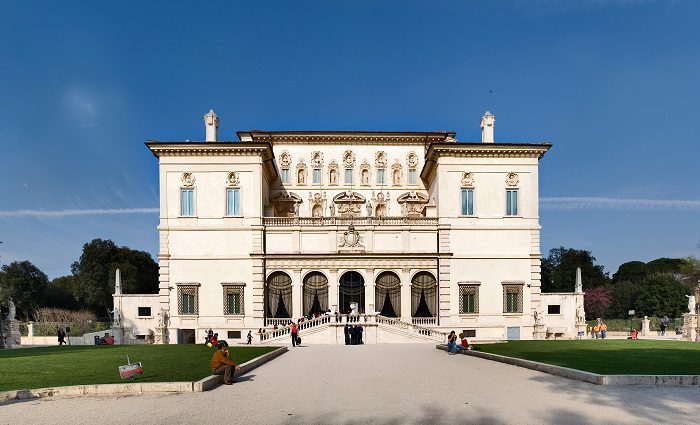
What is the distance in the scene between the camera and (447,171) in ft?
135

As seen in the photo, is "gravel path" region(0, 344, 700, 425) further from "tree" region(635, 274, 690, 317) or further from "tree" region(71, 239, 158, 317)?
"tree" region(635, 274, 690, 317)

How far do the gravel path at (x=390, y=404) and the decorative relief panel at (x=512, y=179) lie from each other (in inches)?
1108

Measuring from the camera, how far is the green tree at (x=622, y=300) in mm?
78125

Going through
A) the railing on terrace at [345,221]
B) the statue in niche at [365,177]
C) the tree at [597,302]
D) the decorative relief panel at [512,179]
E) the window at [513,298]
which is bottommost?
the tree at [597,302]

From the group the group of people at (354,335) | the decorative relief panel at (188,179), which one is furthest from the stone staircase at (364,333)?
the decorative relief panel at (188,179)

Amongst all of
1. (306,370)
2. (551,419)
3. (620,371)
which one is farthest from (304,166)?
(551,419)

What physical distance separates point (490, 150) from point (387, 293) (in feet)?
48.0

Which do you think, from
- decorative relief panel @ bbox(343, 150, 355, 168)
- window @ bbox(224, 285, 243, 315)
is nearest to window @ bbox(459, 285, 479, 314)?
decorative relief panel @ bbox(343, 150, 355, 168)

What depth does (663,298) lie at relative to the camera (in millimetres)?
70750

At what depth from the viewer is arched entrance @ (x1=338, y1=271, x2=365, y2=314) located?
1618 inches

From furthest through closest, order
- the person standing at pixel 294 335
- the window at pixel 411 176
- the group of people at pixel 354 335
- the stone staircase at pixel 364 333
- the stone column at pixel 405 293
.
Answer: the window at pixel 411 176, the stone column at pixel 405 293, the stone staircase at pixel 364 333, the group of people at pixel 354 335, the person standing at pixel 294 335

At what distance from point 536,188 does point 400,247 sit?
1236cm

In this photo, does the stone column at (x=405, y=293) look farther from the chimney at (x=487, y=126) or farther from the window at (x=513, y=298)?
the chimney at (x=487, y=126)

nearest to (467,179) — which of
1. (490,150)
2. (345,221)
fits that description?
(490,150)
